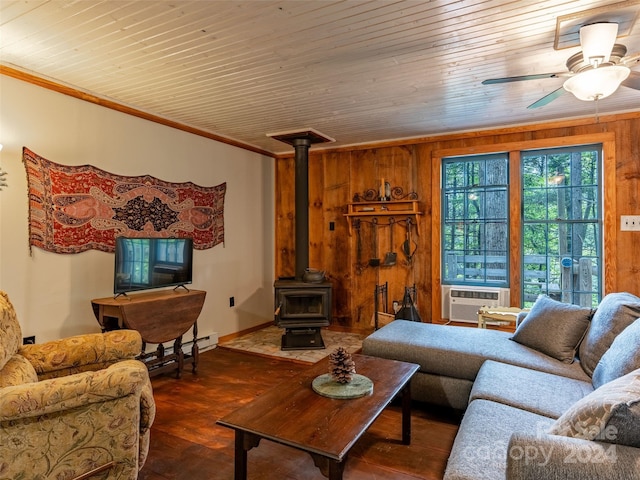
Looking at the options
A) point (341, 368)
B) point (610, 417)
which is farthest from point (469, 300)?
point (610, 417)

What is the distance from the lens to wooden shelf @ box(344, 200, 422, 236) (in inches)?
171

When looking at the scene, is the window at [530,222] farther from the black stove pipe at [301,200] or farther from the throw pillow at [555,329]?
the black stove pipe at [301,200]

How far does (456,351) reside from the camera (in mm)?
2451

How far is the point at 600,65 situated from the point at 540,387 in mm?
1748

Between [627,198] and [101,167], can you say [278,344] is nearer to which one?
[101,167]

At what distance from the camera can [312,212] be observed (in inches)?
198

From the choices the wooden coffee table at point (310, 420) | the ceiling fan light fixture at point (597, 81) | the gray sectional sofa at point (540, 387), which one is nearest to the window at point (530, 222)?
the gray sectional sofa at point (540, 387)

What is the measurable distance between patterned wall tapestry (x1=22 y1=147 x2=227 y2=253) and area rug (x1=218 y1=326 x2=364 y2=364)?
3.99 ft

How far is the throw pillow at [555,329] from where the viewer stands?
2.30 m

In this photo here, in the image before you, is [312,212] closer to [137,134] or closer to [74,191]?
[137,134]

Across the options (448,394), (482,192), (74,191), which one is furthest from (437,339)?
(74,191)

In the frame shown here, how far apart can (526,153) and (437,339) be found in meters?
2.50

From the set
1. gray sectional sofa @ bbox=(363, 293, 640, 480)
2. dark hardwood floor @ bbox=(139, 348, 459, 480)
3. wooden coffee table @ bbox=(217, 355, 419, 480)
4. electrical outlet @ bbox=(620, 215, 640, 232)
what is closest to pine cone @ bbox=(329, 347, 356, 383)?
wooden coffee table @ bbox=(217, 355, 419, 480)

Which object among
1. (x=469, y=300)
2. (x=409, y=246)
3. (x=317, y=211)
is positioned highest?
(x=317, y=211)
